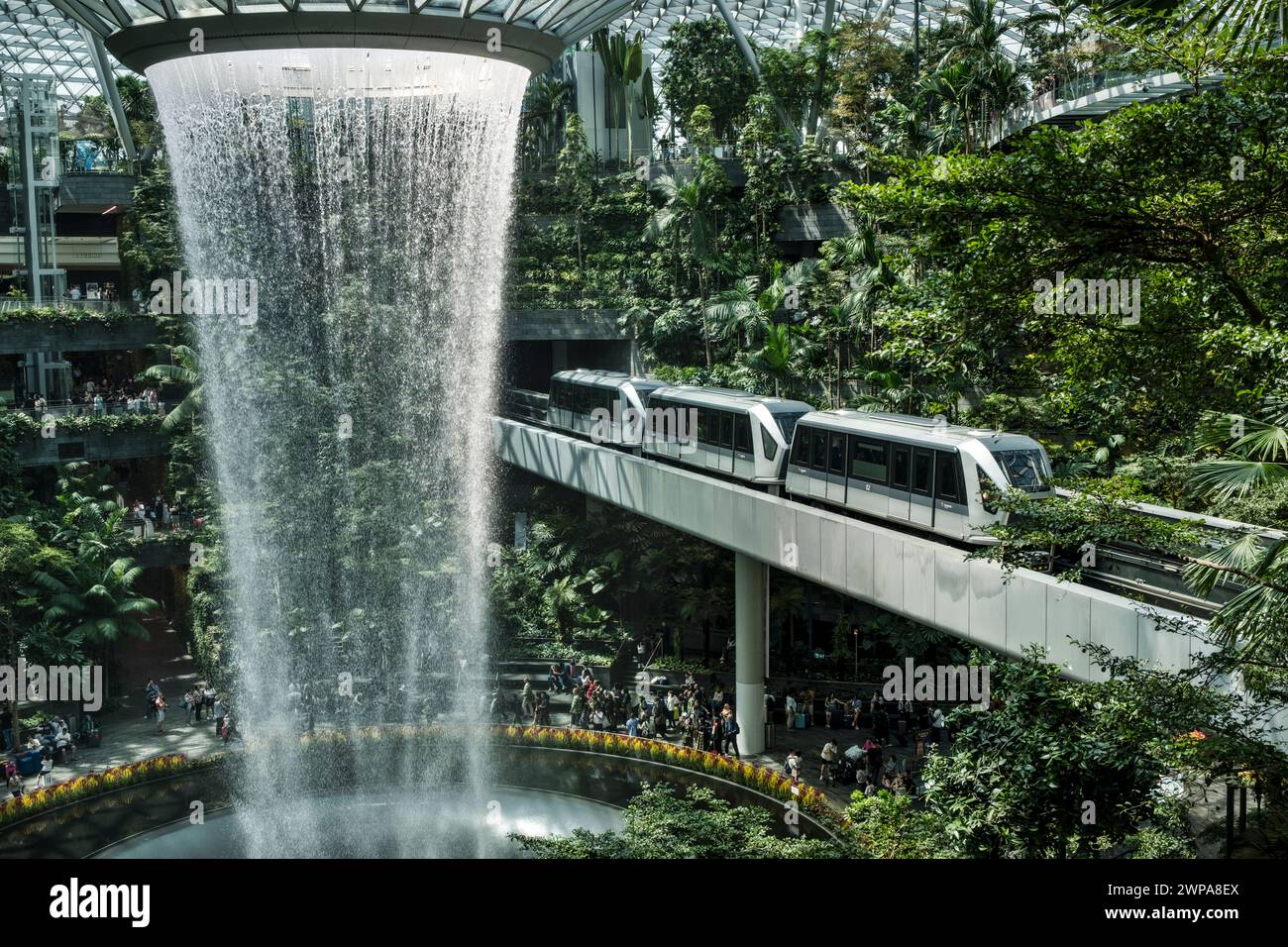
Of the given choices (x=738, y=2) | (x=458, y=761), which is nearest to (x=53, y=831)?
(x=458, y=761)

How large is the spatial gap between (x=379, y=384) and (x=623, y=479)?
8822 millimetres

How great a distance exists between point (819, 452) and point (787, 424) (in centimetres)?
201

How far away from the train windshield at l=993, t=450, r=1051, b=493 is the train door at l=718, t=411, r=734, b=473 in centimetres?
824

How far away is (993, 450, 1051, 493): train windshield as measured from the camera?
1933 cm

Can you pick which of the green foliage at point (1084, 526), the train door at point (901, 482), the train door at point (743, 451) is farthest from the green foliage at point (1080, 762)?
the train door at point (743, 451)

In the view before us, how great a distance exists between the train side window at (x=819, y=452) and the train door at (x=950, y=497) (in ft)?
12.4

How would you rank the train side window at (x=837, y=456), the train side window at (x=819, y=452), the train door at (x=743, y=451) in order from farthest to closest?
the train door at (x=743, y=451) < the train side window at (x=819, y=452) < the train side window at (x=837, y=456)

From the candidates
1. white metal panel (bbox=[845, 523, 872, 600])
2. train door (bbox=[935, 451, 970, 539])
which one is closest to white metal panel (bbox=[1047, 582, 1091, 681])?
white metal panel (bbox=[845, 523, 872, 600])

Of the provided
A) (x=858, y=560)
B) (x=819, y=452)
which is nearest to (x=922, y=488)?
(x=858, y=560)

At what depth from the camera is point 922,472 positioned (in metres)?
20.6

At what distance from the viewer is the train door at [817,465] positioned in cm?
2381

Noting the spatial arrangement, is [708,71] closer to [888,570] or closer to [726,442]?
[726,442]

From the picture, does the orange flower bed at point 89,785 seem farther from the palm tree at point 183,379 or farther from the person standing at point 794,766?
the palm tree at point 183,379

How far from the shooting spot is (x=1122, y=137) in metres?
9.84
